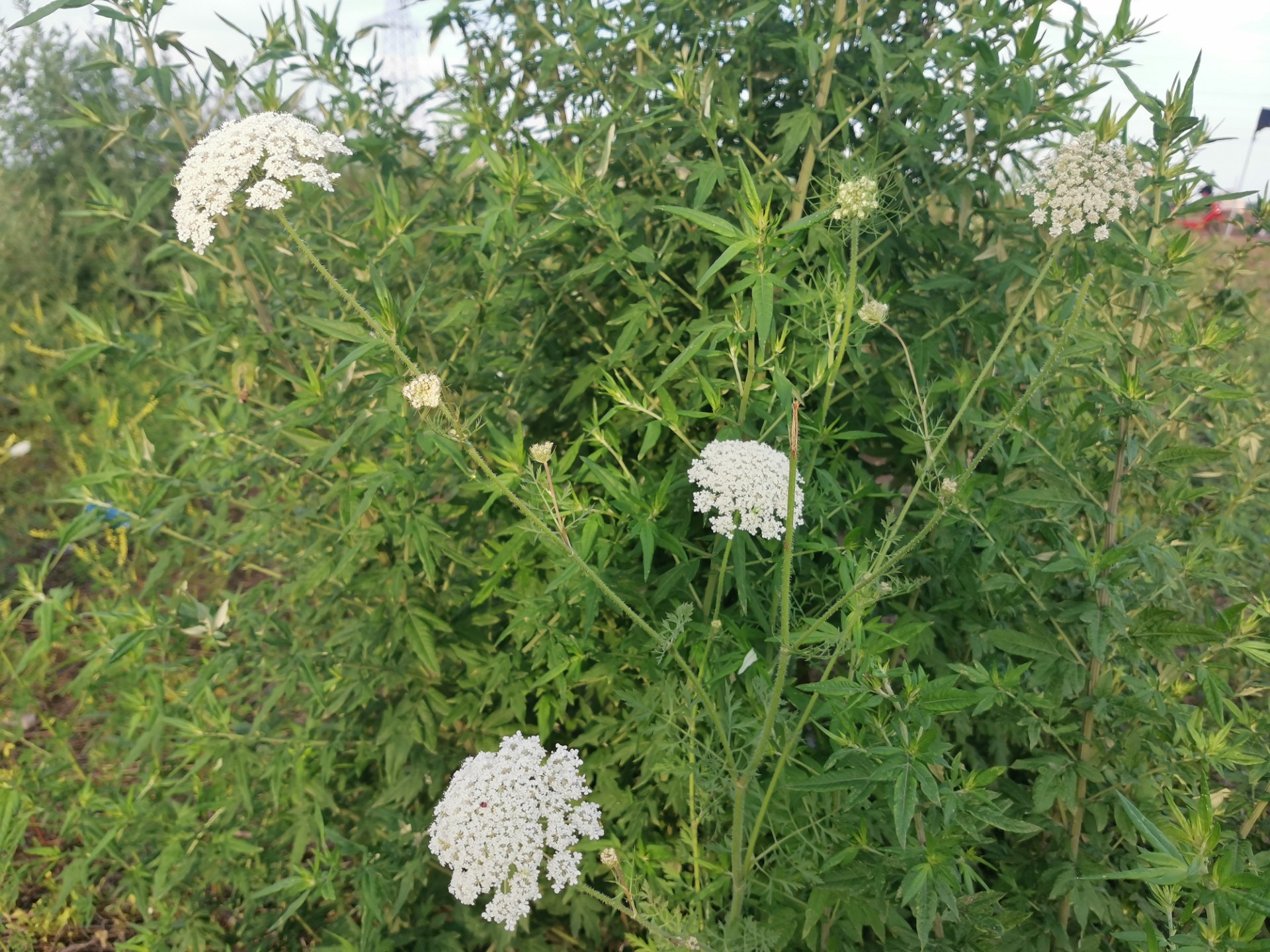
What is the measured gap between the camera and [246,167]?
5.93 ft

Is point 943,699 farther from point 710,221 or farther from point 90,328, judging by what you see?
point 90,328

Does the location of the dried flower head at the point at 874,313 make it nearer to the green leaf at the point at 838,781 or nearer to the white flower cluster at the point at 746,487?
the white flower cluster at the point at 746,487

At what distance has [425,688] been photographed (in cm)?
274

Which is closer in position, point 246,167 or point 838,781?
point 838,781

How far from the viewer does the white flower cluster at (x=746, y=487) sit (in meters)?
1.81

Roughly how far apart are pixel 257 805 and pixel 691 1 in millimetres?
2910

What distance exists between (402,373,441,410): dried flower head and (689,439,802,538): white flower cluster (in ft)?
1.85

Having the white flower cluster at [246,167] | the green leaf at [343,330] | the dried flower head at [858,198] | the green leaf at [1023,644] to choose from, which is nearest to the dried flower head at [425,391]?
the green leaf at [343,330]

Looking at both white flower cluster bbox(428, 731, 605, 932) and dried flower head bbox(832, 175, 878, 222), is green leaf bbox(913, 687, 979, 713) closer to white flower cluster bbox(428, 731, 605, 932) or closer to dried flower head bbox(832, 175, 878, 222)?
white flower cluster bbox(428, 731, 605, 932)

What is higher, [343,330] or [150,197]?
[150,197]

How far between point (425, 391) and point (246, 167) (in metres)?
0.66

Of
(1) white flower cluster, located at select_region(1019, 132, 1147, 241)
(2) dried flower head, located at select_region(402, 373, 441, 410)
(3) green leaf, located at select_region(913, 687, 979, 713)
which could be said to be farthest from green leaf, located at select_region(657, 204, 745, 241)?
(3) green leaf, located at select_region(913, 687, 979, 713)

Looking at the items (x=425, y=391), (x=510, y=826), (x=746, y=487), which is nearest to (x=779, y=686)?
(x=746, y=487)

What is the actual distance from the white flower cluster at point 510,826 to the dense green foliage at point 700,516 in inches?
13.0
